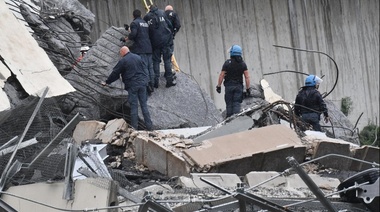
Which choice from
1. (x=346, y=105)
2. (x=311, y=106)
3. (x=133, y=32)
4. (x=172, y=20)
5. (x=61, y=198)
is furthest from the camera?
(x=346, y=105)

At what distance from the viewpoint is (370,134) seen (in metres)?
24.4

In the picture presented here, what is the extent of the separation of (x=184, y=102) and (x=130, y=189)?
5526 millimetres

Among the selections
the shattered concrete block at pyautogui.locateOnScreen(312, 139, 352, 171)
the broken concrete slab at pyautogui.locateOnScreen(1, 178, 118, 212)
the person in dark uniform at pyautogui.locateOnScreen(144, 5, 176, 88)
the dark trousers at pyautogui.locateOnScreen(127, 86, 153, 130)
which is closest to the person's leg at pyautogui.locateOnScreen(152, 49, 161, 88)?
the person in dark uniform at pyautogui.locateOnScreen(144, 5, 176, 88)

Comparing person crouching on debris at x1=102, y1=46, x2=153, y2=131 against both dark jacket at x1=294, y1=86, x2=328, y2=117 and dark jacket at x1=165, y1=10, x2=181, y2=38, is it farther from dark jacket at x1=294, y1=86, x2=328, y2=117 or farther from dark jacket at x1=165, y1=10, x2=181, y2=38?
dark jacket at x1=294, y1=86, x2=328, y2=117

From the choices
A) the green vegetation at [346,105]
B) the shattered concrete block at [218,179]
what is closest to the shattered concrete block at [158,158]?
the shattered concrete block at [218,179]

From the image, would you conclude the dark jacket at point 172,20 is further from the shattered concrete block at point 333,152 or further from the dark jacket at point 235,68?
the shattered concrete block at point 333,152

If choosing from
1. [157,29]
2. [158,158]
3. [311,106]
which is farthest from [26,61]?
[311,106]

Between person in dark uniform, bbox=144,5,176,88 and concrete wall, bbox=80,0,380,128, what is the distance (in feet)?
15.5

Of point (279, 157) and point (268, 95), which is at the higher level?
point (268, 95)

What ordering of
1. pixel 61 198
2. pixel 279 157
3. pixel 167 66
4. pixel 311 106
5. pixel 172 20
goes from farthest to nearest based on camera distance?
pixel 172 20 < pixel 167 66 < pixel 311 106 < pixel 279 157 < pixel 61 198

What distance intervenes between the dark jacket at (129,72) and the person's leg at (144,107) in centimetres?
10

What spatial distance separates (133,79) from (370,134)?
9299 mm

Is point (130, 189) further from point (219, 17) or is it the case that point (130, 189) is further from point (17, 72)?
point (219, 17)

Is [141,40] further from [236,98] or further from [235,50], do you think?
[236,98]
